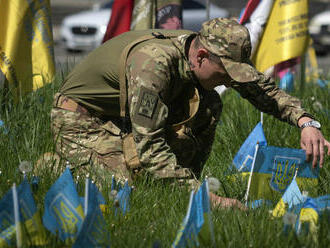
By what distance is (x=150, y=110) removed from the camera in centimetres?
315

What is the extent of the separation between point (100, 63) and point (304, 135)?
1.16 metres

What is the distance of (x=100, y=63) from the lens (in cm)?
360

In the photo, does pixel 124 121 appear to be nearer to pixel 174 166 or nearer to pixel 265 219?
pixel 174 166

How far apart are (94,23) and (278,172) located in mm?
11338

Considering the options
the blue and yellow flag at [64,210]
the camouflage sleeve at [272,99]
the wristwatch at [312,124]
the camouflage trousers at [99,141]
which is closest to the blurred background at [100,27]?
the camouflage trousers at [99,141]

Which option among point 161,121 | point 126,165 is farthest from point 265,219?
point 126,165

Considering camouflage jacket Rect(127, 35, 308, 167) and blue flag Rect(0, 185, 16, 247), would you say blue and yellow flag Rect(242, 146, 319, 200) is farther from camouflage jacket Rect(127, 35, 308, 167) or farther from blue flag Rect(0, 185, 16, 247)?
blue flag Rect(0, 185, 16, 247)

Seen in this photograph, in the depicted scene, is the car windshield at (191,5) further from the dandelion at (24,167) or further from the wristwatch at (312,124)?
the dandelion at (24,167)

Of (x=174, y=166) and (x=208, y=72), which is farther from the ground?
(x=208, y=72)

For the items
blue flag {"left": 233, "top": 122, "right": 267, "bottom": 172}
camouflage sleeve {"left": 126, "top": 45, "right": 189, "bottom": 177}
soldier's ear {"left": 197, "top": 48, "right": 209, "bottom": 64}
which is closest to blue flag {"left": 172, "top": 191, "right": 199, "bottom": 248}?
camouflage sleeve {"left": 126, "top": 45, "right": 189, "bottom": 177}

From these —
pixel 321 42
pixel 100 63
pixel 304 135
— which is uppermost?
pixel 100 63

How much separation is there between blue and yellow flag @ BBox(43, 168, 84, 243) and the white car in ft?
24.8

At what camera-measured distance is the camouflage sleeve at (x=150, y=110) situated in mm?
3148

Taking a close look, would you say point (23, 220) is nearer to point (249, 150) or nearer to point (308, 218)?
point (308, 218)
